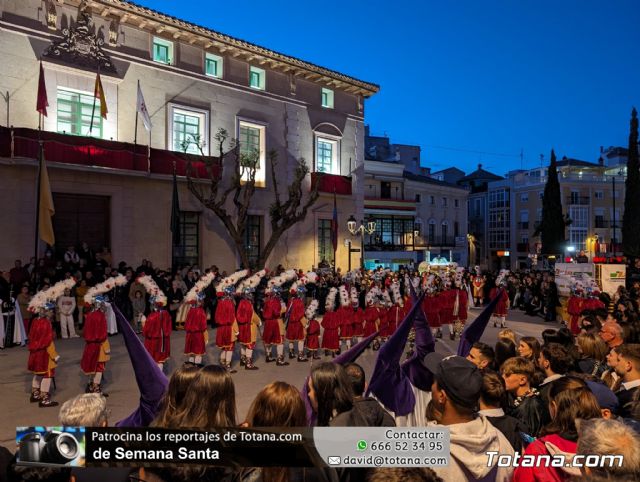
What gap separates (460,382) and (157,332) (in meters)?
8.56

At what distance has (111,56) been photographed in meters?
21.1

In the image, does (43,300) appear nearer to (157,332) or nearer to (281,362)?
(157,332)

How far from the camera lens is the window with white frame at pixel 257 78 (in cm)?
2696

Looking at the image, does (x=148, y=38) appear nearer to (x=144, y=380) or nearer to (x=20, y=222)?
(x=20, y=222)

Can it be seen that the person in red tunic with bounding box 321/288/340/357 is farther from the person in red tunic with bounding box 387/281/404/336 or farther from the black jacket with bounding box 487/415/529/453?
the black jacket with bounding box 487/415/529/453

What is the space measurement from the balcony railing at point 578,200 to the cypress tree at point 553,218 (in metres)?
11.3

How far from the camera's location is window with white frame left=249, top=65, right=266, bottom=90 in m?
27.0

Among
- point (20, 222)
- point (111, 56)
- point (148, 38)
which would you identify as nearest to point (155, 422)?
point (20, 222)

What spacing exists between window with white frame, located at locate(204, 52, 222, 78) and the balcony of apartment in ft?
16.4

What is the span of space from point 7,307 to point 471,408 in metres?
14.5

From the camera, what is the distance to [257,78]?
89.4 ft

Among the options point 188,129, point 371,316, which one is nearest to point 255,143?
point 188,129

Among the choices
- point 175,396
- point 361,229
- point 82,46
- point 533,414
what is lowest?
point 533,414

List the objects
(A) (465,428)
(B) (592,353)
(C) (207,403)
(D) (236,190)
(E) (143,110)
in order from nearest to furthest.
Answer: (A) (465,428)
(C) (207,403)
(B) (592,353)
(E) (143,110)
(D) (236,190)
